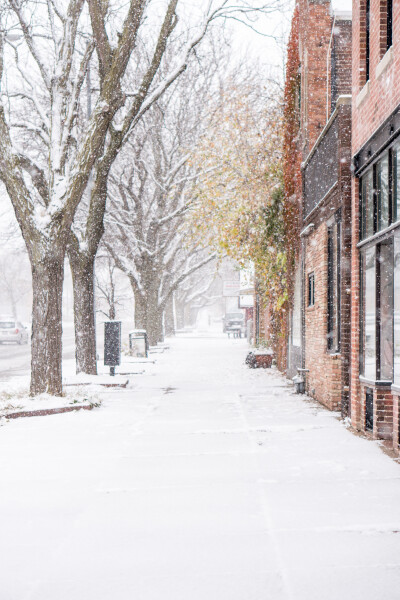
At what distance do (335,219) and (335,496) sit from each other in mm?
6679

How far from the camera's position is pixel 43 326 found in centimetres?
1307

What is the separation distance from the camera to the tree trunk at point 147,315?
30.0 meters

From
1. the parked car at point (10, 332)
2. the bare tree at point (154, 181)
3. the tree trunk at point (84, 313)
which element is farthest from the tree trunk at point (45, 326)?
the parked car at point (10, 332)

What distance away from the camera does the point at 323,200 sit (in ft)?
41.3

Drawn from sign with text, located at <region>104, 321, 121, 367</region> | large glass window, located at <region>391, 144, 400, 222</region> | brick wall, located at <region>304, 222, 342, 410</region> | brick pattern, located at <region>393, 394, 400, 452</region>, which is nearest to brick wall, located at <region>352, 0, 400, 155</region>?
large glass window, located at <region>391, 144, 400, 222</region>

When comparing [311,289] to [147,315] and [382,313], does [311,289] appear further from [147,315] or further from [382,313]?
[147,315]

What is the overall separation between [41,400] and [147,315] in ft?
59.5

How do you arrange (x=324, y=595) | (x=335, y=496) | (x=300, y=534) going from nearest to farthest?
(x=324, y=595) → (x=300, y=534) → (x=335, y=496)

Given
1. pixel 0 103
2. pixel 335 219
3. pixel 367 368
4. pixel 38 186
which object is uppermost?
pixel 0 103

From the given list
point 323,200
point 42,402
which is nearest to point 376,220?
point 323,200

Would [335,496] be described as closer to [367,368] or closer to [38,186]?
[367,368]

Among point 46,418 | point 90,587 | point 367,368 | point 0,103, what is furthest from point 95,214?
point 90,587

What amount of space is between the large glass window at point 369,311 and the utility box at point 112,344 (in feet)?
30.8

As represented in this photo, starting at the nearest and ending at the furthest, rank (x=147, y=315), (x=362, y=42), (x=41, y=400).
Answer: (x=362, y=42) < (x=41, y=400) < (x=147, y=315)
